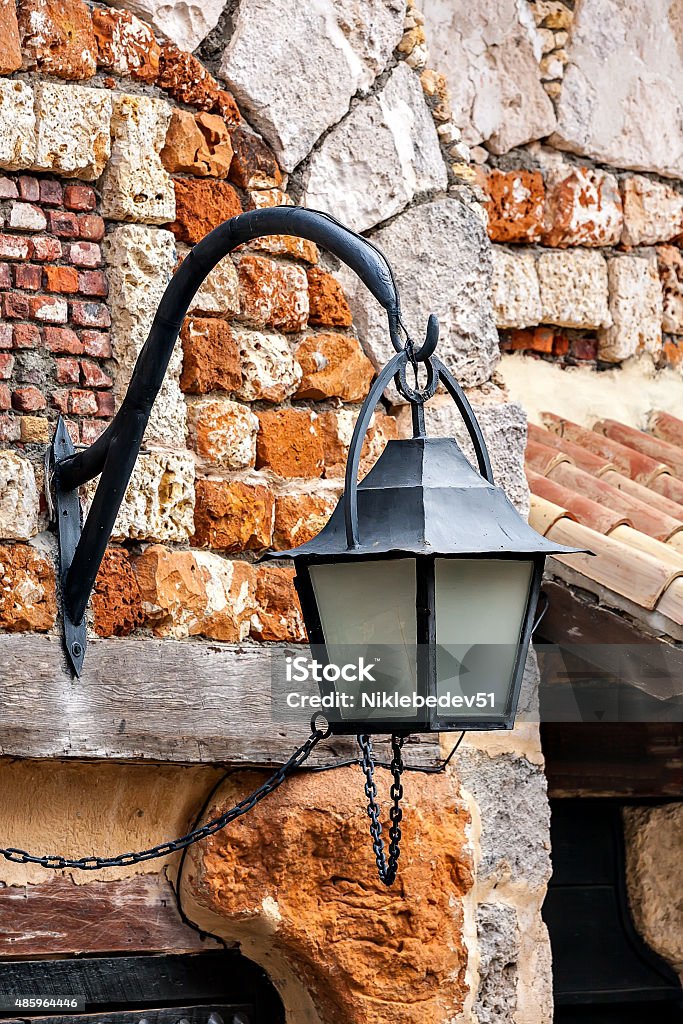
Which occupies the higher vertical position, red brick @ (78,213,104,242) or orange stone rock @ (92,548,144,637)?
red brick @ (78,213,104,242)

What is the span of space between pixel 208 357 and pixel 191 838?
87 cm

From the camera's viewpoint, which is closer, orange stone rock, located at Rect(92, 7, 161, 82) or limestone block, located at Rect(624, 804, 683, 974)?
orange stone rock, located at Rect(92, 7, 161, 82)

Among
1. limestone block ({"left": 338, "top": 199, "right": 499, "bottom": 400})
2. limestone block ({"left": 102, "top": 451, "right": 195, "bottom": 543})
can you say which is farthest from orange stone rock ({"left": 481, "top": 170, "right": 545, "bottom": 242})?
limestone block ({"left": 102, "top": 451, "right": 195, "bottom": 543})

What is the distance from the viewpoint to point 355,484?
1.73 meters

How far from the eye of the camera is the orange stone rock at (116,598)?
Answer: 228cm

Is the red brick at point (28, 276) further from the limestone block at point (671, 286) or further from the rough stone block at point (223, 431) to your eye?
the limestone block at point (671, 286)

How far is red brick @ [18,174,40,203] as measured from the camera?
7.45 feet

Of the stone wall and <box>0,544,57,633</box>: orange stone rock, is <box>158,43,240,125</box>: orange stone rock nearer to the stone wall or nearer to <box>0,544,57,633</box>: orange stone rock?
the stone wall

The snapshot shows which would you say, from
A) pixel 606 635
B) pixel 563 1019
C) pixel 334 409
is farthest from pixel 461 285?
pixel 563 1019

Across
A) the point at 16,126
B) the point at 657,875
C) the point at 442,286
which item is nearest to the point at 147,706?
the point at 16,126

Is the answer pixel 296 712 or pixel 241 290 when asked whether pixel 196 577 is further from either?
pixel 241 290

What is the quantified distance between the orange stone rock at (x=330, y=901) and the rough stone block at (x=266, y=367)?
25.3 inches

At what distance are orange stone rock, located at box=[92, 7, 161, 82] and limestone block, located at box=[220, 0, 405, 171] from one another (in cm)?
16

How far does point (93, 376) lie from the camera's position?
233cm
